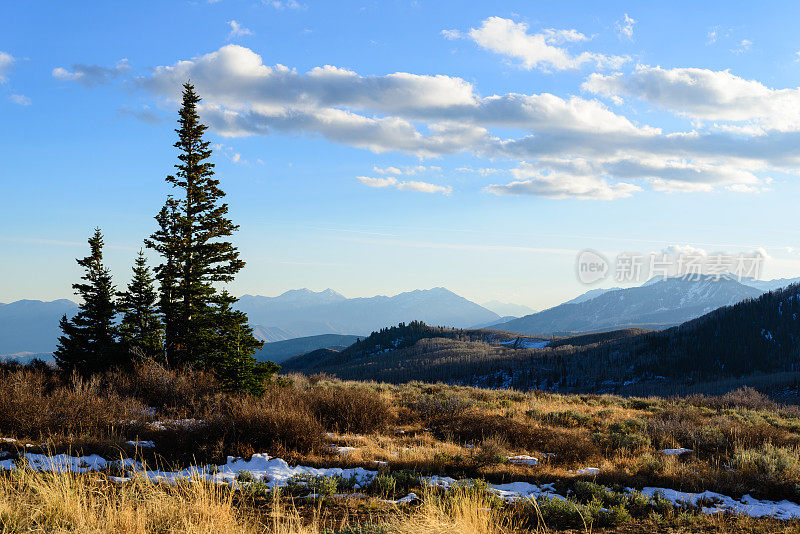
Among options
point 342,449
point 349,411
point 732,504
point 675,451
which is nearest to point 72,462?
point 342,449

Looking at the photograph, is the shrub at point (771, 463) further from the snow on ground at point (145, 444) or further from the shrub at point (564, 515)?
the snow on ground at point (145, 444)

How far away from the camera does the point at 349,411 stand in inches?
562

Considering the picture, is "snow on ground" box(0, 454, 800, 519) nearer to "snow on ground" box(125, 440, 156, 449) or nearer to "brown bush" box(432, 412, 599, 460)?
"snow on ground" box(125, 440, 156, 449)

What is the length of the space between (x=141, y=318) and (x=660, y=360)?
138579 mm

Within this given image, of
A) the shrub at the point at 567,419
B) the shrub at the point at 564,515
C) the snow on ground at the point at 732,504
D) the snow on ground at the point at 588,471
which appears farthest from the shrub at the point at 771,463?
the shrub at the point at 567,419

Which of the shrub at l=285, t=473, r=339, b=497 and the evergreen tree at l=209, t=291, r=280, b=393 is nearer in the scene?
the shrub at l=285, t=473, r=339, b=497

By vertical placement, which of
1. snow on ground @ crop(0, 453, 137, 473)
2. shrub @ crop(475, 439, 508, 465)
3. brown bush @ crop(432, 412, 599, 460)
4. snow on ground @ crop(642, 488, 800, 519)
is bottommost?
brown bush @ crop(432, 412, 599, 460)

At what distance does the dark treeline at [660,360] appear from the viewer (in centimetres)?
12194

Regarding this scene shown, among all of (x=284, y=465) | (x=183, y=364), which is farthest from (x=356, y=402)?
(x=183, y=364)

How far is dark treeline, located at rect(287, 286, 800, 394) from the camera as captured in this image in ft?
400

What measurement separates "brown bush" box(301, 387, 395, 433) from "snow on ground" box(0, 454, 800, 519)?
13.0 ft

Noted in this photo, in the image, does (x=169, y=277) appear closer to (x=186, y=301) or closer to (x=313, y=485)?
(x=186, y=301)

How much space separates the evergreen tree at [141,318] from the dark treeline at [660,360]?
10715 centimetres

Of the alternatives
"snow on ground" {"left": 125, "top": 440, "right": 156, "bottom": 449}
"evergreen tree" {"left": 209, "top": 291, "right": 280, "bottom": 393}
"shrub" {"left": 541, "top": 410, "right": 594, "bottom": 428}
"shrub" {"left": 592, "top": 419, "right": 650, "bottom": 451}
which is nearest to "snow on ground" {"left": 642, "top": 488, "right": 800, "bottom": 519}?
"shrub" {"left": 592, "top": 419, "right": 650, "bottom": 451}
